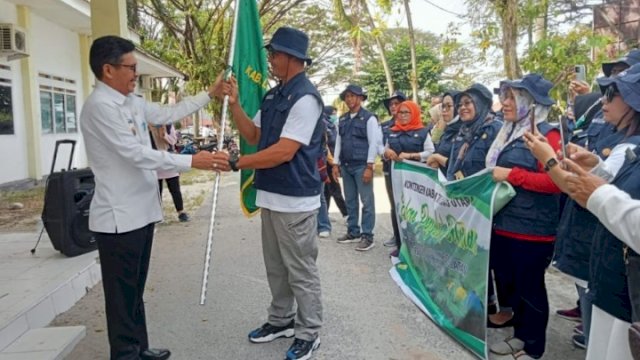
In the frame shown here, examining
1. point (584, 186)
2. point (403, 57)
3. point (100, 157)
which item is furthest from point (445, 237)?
point (403, 57)

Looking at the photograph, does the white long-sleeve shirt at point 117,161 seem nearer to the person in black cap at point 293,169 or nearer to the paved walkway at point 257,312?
the person in black cap at point 293,169

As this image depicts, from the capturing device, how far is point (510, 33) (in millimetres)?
6848

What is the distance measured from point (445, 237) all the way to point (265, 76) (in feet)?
6.01

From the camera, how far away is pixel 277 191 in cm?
330

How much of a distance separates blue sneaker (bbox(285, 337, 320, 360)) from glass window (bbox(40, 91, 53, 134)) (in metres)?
11.0

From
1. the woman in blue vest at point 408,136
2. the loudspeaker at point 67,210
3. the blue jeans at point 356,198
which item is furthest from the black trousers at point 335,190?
the loudspeaker at point 67,210

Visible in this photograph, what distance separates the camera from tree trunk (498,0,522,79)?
6.71 m

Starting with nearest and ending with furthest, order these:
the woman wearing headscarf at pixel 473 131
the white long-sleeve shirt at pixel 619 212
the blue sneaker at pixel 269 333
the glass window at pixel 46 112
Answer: the white long-sleeve shirt at pixel 619 212 → the blue sneaker at pixel 269 333 → the woman wearing headscarf at pixel 473 131 → the glass window at pixel 46 112

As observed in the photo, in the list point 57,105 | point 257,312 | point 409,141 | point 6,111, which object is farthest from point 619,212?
point 57,105

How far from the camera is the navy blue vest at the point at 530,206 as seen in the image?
3285mm

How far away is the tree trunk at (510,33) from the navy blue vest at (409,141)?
186 cm

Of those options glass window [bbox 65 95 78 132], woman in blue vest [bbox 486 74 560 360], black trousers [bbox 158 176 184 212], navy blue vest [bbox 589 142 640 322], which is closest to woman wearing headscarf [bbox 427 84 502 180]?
woman in blue vest [bbox 486 74 560 360]

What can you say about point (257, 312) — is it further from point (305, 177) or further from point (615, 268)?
point (615, 268)

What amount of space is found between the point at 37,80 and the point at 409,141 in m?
9.75
